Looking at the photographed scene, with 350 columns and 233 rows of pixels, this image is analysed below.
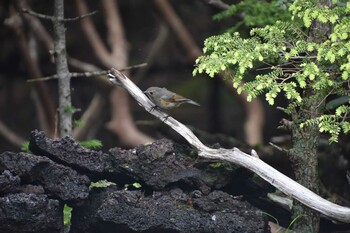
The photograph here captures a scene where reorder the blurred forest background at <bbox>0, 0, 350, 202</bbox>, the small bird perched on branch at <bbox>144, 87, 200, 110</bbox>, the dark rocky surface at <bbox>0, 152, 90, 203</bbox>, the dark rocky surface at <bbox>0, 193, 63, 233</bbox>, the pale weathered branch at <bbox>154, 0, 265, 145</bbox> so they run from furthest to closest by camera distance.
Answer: the blurred forest background at <bbox>0, 0, 350, 202</bbox> → the pale weathered branch at <bbox>154, 0, 265, 145</bbox> → the small bird perched on branch at <bbox>144, 87, 200, 110</bbox> → the dark rocky surface at <bbox>0, 152, 90, 203</bbox> → the dark rocky surface at <bbox>0, 193, 63, 233</bbox>

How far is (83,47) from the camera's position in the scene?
46.3 ft

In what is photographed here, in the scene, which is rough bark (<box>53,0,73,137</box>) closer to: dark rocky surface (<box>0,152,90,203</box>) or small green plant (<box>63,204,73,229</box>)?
small green plant (<box>63,204,73,229</box>)

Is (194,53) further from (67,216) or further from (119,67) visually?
(67,216)

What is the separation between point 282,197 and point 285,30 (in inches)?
64.7

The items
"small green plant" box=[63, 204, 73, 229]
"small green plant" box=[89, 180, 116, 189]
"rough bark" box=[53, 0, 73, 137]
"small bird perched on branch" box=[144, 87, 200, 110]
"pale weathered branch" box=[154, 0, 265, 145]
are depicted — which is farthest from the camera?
"pale weathered branch" box=[154, 0, 265, 145]

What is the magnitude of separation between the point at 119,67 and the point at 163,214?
19.6 feet

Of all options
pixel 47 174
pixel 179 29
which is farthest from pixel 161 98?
pixel 179 29

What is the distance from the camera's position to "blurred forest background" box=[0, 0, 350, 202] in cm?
1220

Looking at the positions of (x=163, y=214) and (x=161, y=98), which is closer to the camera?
(x=163, y=214)

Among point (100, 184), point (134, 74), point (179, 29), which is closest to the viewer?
point (100, 184)

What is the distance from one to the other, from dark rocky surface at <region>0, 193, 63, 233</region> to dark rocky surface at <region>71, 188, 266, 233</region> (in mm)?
428

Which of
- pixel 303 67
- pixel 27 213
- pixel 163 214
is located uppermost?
pixel 303 67

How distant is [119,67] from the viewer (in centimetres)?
1204

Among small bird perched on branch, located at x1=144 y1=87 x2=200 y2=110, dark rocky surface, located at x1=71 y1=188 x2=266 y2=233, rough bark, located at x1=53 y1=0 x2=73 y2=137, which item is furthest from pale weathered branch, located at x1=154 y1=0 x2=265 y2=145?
dark rocky surface, located at x1=71 y1=188 x2=266 y2=233
